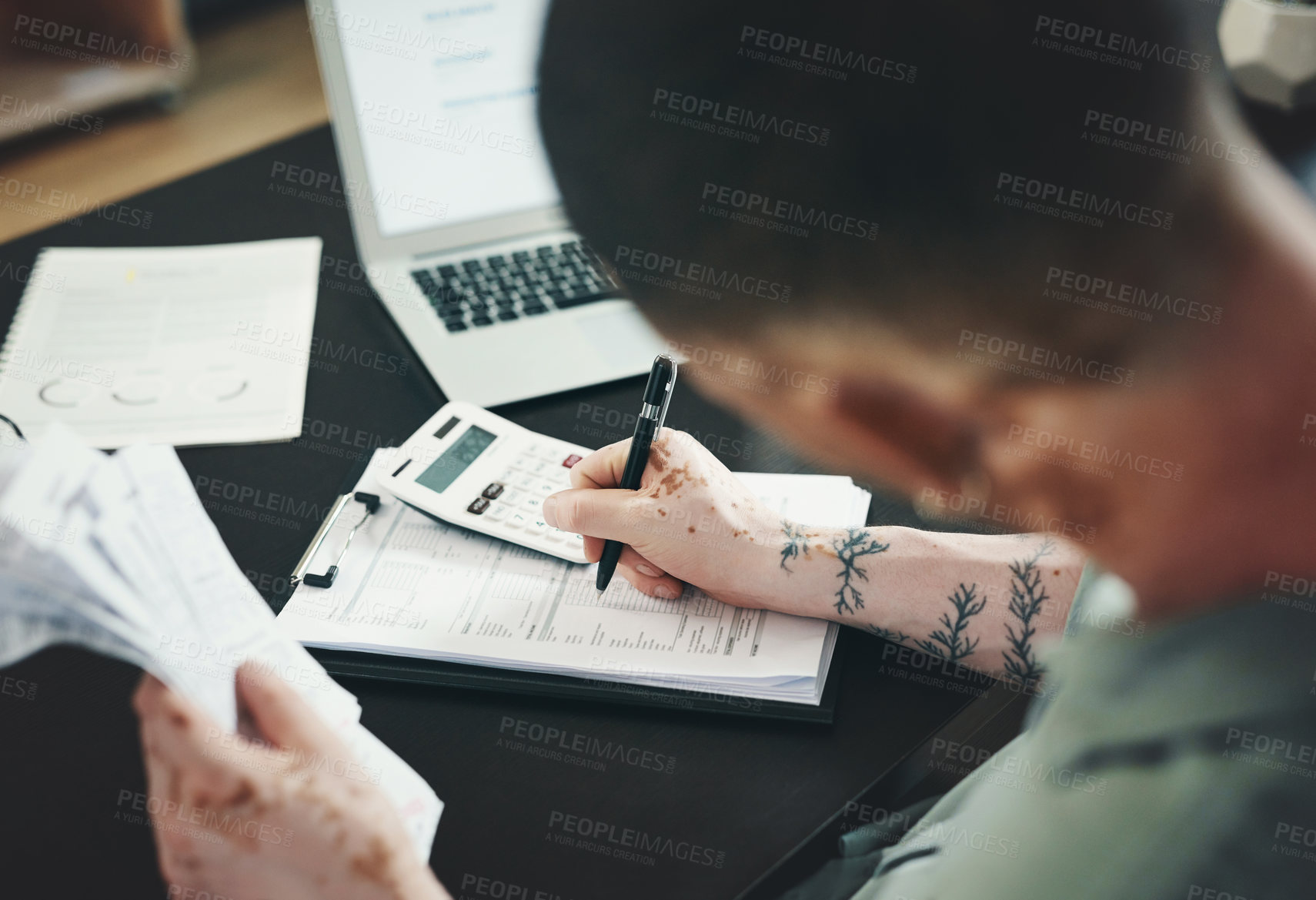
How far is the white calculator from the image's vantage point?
0.72 meters

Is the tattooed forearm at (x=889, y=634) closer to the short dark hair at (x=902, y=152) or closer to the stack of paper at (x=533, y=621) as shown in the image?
the stack of paper at (x=533, y=621)

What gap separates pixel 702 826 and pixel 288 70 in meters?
2.79

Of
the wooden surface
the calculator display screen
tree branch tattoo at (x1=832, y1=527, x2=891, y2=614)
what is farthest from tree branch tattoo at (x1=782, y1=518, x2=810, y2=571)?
the wooden surface

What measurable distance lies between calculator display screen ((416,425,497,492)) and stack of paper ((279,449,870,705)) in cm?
4

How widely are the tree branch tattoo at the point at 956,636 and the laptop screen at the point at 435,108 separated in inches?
19.4

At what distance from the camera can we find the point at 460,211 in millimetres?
962

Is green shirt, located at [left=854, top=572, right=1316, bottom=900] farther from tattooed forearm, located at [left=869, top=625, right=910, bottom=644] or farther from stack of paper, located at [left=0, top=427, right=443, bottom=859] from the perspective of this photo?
stack of paper, located at [left=0, top=427, right=443, bottom=859]

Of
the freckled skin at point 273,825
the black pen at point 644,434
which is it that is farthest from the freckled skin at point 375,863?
the black pen at point 644,434

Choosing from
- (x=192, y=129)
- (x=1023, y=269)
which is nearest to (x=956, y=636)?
(x=1023, y=269)

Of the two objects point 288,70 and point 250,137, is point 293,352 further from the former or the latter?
point 288,70

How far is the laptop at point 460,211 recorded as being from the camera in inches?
34.2

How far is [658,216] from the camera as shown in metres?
0.28

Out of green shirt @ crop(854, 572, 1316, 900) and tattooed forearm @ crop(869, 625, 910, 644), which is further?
tattooed forearm @ crop(869, 625, 910, 644)

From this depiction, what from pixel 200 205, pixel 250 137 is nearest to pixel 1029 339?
pixel 200 205
